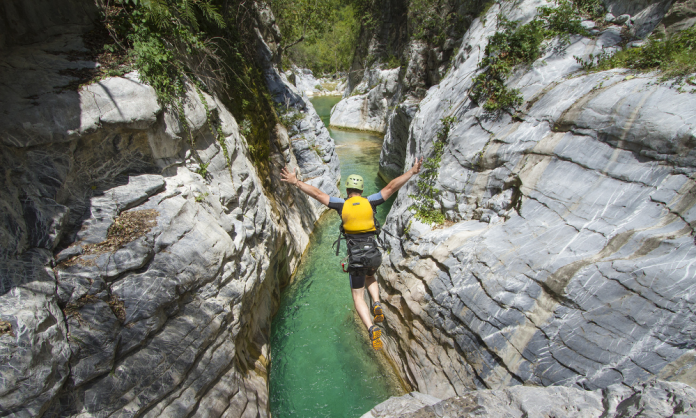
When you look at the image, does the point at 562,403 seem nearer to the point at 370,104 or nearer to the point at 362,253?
the point at 362,253

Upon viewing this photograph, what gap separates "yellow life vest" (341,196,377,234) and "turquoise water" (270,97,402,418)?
3107 millimetres

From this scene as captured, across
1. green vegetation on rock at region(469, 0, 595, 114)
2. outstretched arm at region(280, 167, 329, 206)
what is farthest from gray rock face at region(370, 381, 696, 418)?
green vegetation on rock at region(469, 0, 595, 114)

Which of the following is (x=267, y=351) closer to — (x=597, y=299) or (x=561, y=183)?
(x=597, y=299)

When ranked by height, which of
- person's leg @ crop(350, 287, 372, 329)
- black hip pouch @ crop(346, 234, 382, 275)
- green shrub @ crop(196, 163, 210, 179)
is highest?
green shrub @ crop(196, 163, 210, 179)

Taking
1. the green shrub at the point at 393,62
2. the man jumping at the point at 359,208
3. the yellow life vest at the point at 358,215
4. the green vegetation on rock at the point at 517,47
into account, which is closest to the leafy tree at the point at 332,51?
the green shrub at the point at 393,62

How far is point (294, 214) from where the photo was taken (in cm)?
1007

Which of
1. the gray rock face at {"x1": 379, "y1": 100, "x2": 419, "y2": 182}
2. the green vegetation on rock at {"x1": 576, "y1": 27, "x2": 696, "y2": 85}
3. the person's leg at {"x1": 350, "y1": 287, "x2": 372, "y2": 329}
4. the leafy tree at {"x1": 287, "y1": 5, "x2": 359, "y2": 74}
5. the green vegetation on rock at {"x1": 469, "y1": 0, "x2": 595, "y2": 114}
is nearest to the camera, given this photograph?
the green vegetation on rock at {"x1": 576, "y1": 27, "x2": 696, "y2": 85}

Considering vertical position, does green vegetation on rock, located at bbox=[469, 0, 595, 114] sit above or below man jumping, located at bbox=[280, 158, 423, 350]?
above

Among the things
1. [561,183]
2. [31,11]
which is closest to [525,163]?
[561,183]

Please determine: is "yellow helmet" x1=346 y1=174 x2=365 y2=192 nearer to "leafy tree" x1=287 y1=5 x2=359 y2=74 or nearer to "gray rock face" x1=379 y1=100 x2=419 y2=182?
"gray rock face" x1=379 y1=100 x2=419 y2=182

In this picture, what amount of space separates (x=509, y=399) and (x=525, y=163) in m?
3.84

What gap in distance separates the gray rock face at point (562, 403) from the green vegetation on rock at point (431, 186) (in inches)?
138

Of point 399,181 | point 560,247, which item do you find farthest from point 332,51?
point 560,247

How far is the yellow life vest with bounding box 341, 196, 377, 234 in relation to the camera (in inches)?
203
